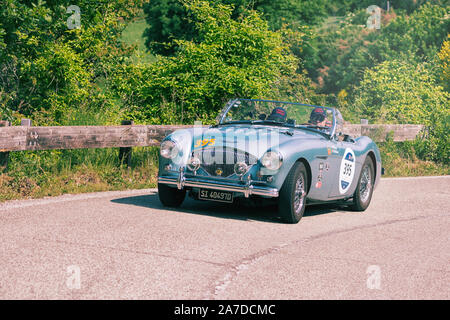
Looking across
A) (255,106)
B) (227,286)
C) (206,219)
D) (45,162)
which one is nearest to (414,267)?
(227,286)

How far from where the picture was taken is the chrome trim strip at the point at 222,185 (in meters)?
8.23

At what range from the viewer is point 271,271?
597cm

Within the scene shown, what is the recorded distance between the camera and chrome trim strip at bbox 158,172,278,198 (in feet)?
27.0

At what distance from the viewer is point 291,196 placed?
8328 millimetres

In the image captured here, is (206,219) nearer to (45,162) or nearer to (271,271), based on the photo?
(271,271)

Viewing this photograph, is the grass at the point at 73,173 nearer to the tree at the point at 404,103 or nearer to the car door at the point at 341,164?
A: the car door at the point at 341,164

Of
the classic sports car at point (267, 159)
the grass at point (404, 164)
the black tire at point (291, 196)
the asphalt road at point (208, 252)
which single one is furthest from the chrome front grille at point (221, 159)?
the grass at point (404, 164)

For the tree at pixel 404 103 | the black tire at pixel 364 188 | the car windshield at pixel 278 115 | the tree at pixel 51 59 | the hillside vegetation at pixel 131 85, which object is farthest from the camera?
the tree at pixel 404 103

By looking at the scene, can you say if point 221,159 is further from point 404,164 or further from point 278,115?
point 404,164

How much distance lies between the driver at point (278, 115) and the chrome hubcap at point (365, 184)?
5.11 feet

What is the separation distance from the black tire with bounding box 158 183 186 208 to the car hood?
2.11 ft

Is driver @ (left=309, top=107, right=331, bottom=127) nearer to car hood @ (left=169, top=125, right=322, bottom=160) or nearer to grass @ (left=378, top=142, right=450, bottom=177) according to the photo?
car hood @ (left=169, top=125, right=322, bottom=160)

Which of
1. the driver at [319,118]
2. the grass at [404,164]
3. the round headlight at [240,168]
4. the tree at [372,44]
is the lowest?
the grass at [404,164]
